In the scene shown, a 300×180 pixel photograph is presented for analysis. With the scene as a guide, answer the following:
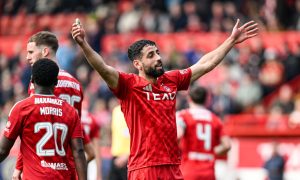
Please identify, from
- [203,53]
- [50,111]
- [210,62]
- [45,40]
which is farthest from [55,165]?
[203,53]

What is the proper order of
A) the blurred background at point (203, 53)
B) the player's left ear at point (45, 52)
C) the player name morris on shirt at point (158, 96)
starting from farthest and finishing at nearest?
1. the blurred background at point (203, 53)
2. the player's left ear at point (45, 52)
3. the player name morris on shirt at point (158, 96)

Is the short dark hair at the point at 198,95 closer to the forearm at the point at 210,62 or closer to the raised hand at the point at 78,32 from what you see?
the forearm at the point at 210,62

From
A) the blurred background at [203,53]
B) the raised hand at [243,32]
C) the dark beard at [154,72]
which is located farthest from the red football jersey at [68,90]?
the blurred background at [203,53]

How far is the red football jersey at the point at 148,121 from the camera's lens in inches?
416

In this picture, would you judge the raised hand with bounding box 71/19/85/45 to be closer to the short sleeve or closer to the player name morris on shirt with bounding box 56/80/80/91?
the short sleeve

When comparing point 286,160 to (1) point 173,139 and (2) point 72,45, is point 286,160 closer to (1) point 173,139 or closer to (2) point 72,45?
(2) point 72,45

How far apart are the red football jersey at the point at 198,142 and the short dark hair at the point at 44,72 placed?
407cm

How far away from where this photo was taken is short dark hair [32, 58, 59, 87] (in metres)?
9.88

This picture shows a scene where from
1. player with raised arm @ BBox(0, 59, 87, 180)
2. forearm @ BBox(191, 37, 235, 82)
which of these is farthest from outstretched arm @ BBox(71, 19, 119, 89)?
forearm @ BBox(191, 37, 235, 82)

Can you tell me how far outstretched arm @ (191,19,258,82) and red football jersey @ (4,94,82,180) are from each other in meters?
1.81

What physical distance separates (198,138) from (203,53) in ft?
40.1

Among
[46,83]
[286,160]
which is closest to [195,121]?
[46,83]

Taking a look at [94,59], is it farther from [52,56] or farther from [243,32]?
[243,32]

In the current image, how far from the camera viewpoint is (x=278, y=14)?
90.5 feet
